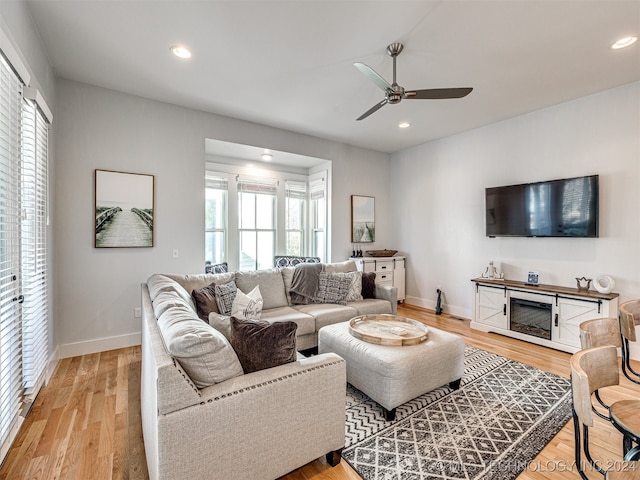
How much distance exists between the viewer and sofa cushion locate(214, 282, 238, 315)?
2979mm

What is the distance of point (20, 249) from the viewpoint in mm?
2053

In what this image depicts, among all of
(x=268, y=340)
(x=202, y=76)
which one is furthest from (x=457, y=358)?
(x=202, y=76)

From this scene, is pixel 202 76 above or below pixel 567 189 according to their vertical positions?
above

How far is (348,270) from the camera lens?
4.21 m

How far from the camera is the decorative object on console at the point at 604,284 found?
3.22 metres

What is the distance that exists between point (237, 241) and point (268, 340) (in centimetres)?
351

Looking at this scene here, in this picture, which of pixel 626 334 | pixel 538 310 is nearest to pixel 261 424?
pixel 626 334

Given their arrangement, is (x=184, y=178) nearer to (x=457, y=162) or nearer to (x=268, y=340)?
(x=268, y=340)

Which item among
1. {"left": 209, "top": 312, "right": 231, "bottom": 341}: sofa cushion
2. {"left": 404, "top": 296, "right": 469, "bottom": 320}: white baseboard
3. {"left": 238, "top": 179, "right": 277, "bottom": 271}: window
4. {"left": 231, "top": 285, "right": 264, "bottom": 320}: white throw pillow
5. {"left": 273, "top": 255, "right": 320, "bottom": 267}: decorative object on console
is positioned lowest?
{"left": 404, "top": 296, "right": 469, "bottom": 320}: white baseboard

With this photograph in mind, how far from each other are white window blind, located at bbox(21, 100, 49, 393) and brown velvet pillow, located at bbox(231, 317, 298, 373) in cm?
177

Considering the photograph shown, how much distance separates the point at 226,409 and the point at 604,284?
405cm

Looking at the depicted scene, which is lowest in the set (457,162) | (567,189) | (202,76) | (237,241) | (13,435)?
(13,435)

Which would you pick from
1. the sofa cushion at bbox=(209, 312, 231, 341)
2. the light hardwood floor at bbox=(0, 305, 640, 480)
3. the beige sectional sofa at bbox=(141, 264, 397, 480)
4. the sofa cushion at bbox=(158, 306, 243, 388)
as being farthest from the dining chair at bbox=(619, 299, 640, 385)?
the sofa cushion at bbox=(209, 312, 231, 341)

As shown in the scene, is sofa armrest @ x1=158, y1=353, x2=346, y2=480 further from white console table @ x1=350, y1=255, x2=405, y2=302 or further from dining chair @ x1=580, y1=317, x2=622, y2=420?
white console table @ x1=350, y1=255, x2=405, y2=302
